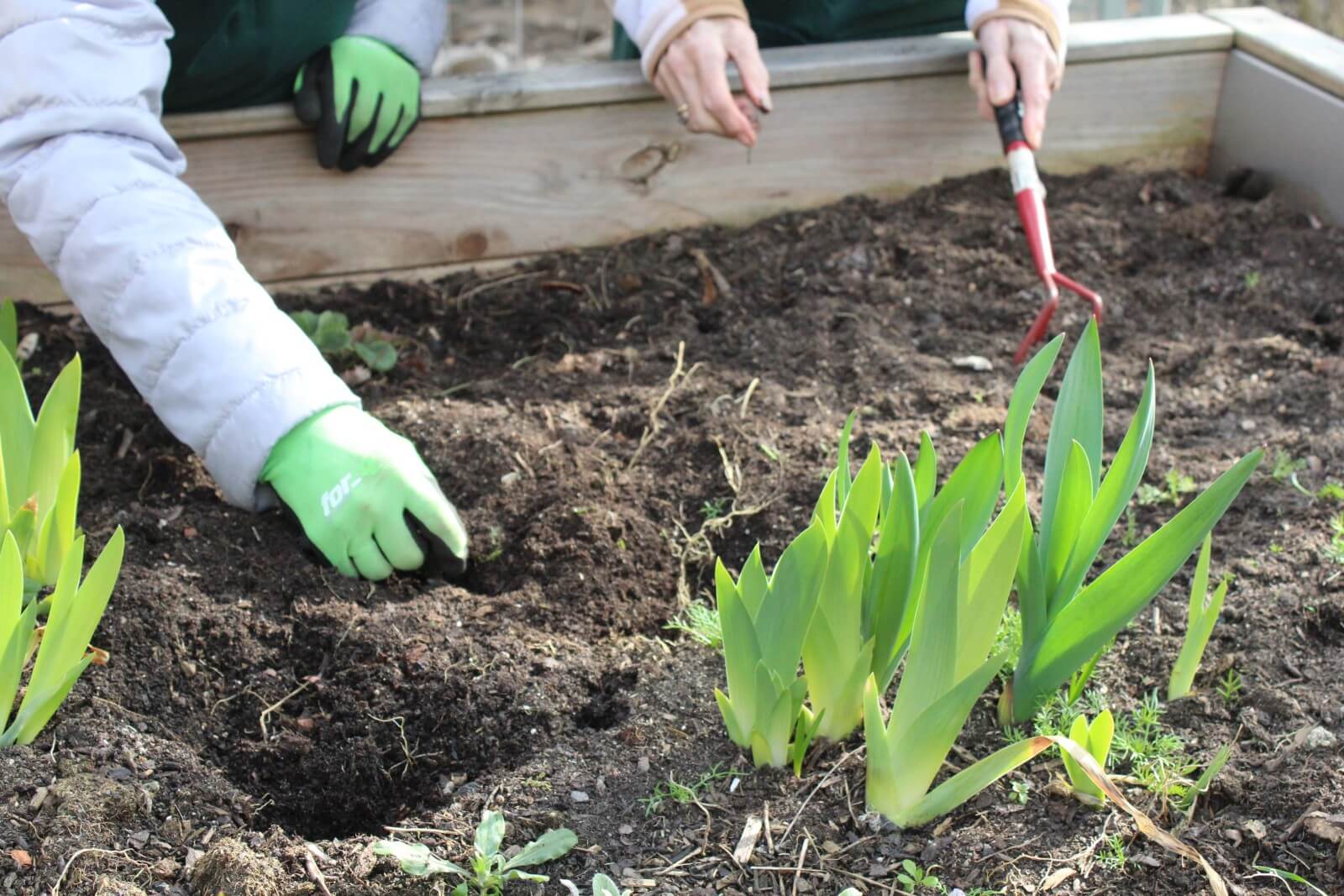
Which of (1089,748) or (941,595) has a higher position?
(941,595)

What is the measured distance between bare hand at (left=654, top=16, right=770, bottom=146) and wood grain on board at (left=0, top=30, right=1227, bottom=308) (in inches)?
7.3

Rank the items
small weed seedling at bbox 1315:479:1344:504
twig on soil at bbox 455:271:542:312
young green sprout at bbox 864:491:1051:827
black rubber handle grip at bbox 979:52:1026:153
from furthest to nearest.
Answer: twig on soil at bbox 455:271:542:312
black rubber handle grip at bbox 979:52:1026:153
small weed seedling at bbox 1315:479:1344:504
young green sprout at bbox 864:491:1051:827

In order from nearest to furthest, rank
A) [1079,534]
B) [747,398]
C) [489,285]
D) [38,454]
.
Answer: [1079,534] → [38,454] → [747,398] → [489,285]

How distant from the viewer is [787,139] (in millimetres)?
2240

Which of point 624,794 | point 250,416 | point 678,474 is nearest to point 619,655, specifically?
point 624,794

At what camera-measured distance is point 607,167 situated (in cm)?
219

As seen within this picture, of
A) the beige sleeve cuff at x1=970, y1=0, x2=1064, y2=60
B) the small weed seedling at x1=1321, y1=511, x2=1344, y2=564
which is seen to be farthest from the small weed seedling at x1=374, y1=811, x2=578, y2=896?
the beige sleeve cuff at x1=970, y1=0, x2=1064, y2=60

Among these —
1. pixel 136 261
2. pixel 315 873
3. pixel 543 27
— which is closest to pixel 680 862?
pixel 315 873

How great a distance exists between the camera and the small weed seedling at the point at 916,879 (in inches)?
42.9

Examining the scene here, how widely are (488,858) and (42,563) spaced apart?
0.56 metres

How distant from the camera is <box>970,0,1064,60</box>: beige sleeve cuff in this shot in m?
2.06

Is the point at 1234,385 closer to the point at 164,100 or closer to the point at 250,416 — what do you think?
the point at 250,416

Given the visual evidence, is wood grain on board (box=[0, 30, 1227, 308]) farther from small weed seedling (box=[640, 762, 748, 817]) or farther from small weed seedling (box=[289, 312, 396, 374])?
small weed seedling (box=[640, 762, 748, 817])

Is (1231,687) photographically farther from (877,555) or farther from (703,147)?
(703,147)
